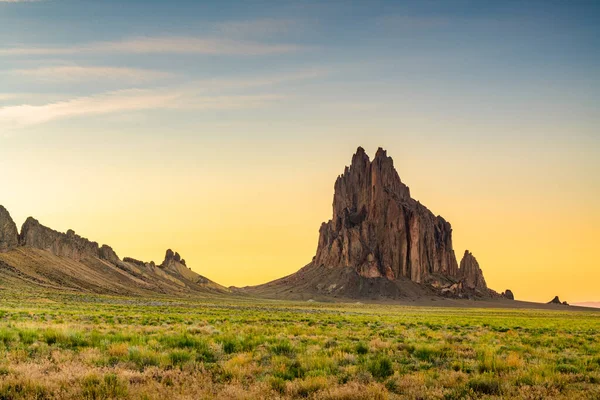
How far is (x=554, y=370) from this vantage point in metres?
12.7

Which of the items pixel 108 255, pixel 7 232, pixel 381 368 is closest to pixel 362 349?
pixel 381 368

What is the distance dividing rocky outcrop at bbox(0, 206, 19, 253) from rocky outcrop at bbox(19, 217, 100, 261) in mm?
6453

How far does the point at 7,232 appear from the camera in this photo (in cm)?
13575

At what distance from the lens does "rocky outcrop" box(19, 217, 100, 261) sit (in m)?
148

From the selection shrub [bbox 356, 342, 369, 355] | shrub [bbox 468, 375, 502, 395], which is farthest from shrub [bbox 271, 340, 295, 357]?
shrub [bbox 468, 375, 502, 395]

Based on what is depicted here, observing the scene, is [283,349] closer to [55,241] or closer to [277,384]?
[277,384]

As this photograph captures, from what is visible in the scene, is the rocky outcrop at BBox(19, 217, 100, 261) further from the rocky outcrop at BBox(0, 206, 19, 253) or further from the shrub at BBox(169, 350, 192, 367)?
the shrub at BBox(169, 350, 192, 367)

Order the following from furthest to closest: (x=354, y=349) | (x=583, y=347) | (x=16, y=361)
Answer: (x=583, y=347), (x=354, y=349), (x=16, y=361)

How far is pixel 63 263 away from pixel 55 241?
14835mm

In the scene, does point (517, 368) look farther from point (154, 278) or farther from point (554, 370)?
point (154, 278)

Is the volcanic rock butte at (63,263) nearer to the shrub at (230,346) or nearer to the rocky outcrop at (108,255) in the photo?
the rocky outcrop at (108,255)

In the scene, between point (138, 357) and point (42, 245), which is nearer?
point (138, 357)

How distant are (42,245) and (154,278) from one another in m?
54.9

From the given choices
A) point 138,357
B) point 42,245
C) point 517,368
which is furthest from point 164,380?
point 42,245
